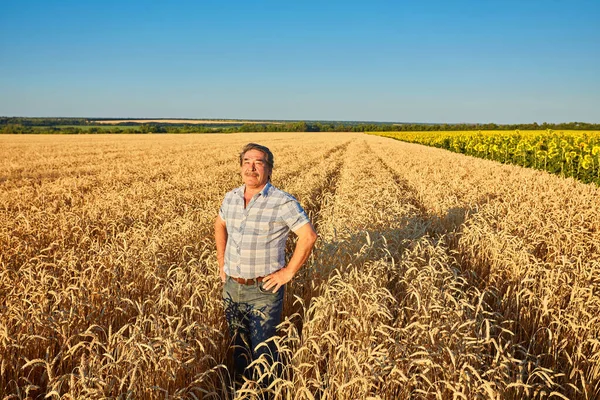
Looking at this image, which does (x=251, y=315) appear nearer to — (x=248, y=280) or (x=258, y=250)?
(x=248, y=280)

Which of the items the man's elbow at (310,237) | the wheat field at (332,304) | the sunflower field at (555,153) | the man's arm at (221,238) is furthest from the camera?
the sunflower field at (555,153)

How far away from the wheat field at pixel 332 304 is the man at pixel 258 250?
0.27 meters

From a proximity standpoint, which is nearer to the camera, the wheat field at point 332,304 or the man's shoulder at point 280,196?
the wheat field at point 332,304

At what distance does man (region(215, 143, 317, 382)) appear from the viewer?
10.4 feet

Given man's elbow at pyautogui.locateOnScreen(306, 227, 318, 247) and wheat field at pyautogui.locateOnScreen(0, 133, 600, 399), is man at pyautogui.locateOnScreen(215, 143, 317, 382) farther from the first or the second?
wheat field at pyautogui.locateOnScreen(0, 133, 600, 399)

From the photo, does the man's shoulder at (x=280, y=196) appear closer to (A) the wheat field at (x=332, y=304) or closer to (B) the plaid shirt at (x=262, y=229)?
(B) the plaid shirt at (x=262, y=229)

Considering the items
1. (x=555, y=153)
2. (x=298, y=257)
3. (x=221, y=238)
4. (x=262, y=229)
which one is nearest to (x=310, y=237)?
(x=298, y=257)

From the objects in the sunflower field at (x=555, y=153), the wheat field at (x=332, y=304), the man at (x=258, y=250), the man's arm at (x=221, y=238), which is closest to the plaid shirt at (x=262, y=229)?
the man at (x=258, y=250)

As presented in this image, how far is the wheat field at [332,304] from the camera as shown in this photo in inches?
98.7

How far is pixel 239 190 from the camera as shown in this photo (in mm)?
3418

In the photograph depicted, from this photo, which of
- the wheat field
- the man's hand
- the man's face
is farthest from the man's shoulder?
the wheat field

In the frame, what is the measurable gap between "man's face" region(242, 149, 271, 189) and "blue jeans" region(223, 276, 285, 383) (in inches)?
33.1

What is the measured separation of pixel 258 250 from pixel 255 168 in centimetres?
66

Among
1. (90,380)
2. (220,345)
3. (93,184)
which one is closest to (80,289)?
(220,345)
